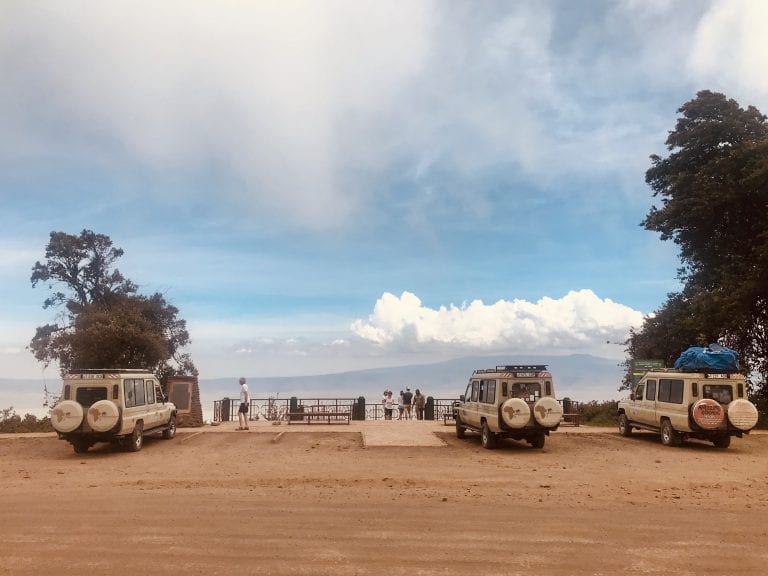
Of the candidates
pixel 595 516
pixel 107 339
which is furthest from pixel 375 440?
pixel 107 339

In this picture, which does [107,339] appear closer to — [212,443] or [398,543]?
[212,443]

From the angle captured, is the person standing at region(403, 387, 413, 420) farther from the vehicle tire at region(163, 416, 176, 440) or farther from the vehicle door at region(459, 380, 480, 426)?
the vehicle tire at region(163, 416, 176, 440)

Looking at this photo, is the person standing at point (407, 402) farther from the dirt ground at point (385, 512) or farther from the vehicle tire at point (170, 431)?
the dirt ground at point (385, 512)

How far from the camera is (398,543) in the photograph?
7438 millimetres

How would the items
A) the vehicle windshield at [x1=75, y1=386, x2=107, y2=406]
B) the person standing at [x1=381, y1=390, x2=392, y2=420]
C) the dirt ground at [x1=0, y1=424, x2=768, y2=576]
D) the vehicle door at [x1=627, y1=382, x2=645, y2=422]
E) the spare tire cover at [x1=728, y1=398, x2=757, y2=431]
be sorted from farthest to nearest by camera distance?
the person standing at [x1=381, y1=390, x2=392, y2=420] → the vehicle door at [x1=627, y1=382, x2=645, y2=422] → the spare tire cover at [x1=728, y1=398, x2=757, y2=431] → the vehicle windshield at [x1=75, y1=386, x2=107, y2=406] → the dirt ground at [x1=0, y1=424, x2=768, y2=576]

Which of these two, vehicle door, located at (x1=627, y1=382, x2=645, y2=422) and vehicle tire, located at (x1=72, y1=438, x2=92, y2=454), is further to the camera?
vehicle door, located at (x1=627, y1=382, x2=645, y2=422)

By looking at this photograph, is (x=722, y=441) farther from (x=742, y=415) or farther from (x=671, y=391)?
(x=671, y=391)

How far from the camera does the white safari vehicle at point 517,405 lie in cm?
1664

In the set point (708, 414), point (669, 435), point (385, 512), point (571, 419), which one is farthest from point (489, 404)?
point (571, 419)

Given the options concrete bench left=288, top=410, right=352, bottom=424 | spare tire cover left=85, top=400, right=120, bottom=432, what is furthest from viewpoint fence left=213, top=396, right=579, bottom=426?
spare tire cover left=85, top=400, right=120, bottom=432

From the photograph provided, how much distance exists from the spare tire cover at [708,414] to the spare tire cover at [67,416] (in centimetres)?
1699

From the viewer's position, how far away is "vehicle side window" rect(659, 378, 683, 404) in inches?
707

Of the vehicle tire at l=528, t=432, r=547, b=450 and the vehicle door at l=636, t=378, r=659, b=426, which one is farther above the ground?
the vehicle door at l=636, t=378, r=659, b=426

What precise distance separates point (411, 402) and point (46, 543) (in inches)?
987
